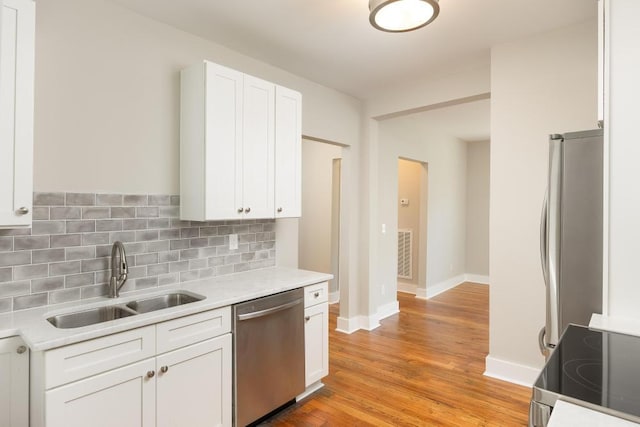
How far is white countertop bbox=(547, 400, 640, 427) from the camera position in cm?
81

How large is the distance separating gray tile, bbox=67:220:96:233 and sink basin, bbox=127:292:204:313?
0.50 metres

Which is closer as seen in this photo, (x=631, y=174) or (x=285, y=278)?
(x=631, y=174)

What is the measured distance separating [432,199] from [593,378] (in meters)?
4.98

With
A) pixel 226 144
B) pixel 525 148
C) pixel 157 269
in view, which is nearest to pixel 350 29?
pixel 226 144

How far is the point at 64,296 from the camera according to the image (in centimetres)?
198

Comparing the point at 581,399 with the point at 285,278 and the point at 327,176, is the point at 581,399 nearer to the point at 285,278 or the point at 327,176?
the point at 285,278

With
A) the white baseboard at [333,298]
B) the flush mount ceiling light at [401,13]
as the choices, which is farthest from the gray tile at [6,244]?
the white baseboard at [333,298]

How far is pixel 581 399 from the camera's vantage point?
90 centimetres

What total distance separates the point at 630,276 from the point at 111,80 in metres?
2.88

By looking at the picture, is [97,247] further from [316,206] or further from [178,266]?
[316,206]

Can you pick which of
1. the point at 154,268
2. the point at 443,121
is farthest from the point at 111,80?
the point at 443,121

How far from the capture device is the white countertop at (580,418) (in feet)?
2.65

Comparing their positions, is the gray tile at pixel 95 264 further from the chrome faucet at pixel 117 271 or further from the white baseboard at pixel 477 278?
the white baseboard at pixel 477 278

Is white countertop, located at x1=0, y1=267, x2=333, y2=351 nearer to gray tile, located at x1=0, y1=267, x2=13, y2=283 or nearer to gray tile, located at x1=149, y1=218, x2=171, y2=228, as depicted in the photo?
gray tile, located at x1=0, y1=267, x2=13, y2=283
